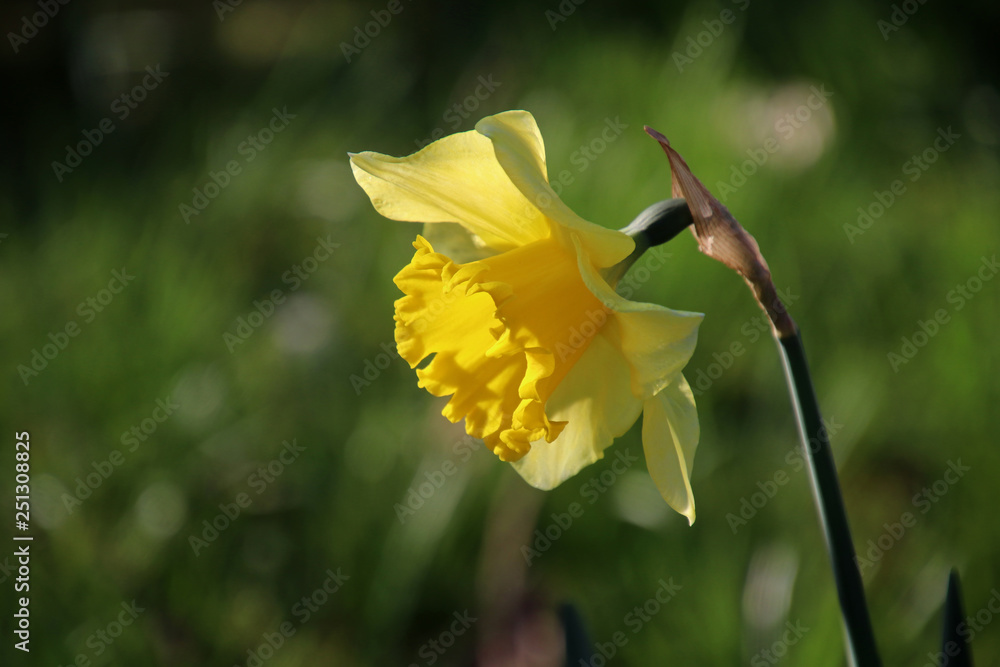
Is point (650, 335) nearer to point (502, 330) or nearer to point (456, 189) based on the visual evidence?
point (502, 330)

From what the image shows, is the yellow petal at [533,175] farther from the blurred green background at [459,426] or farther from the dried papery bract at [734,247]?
the blurred green background at [459,426]

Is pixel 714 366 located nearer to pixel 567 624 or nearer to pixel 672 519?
pixel 672 519

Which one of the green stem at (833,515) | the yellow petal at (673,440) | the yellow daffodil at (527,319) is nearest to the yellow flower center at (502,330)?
the yellow daffodil at (527,319)

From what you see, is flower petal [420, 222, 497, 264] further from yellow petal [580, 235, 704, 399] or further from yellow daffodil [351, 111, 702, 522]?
yellow petal [580, 235, 704, 399]

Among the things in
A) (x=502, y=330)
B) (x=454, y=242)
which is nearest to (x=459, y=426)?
(x=454, y=242)

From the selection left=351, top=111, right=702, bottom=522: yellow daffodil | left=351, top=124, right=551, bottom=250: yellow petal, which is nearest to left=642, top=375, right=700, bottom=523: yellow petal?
left=351, top=111, right=702, bottom=522: yellow daffodil

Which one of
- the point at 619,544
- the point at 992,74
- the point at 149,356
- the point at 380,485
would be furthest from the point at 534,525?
the point at 992,74

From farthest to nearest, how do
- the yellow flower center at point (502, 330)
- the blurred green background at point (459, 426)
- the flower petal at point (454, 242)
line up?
1. the blurred green background at point (459, 426)
2. the flower petal at point (454, 242)
3. the yellow flower center at point (502, 330)
